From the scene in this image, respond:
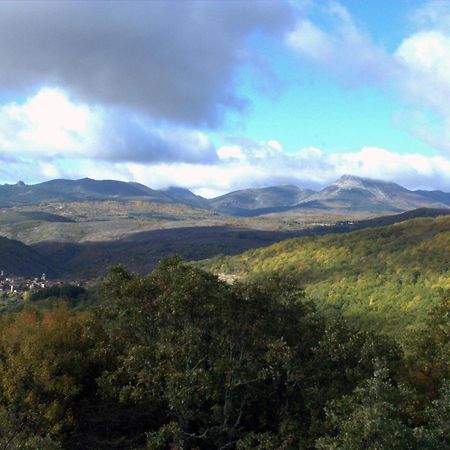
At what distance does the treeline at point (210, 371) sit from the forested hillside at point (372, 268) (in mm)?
39469

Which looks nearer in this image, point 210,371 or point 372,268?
point 210,371

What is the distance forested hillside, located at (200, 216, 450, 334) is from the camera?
8800 centimetres

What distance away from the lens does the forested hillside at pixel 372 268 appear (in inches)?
3465

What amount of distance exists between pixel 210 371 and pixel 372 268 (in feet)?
316

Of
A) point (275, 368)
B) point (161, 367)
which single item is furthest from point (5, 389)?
point (275, 368)

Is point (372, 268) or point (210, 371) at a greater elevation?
point (210, 371)

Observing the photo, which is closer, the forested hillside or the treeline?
the treeline

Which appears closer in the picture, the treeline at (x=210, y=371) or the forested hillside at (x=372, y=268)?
the treeline at (x=210, y=371)

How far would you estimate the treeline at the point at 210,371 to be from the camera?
2545cm

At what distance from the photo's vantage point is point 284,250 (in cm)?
16325

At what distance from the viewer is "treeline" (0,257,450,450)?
83.5 feet

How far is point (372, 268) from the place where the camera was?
382 ft

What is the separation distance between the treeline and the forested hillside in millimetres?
39469

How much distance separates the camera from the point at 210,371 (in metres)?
26.9
